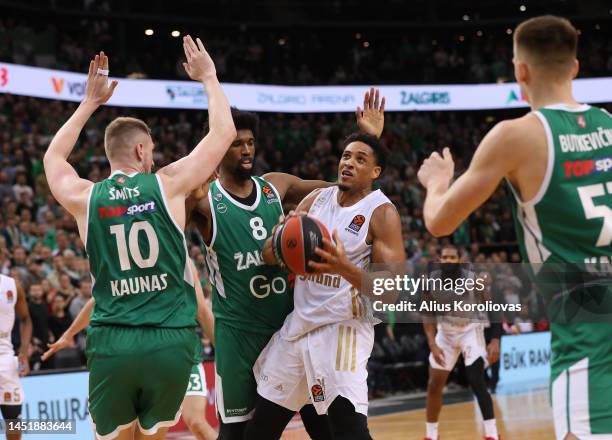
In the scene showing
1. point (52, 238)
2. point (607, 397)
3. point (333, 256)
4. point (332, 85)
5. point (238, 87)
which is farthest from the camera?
point (332, 85)

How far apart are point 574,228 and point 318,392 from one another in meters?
2.25

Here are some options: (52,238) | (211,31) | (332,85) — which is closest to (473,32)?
(332,85)

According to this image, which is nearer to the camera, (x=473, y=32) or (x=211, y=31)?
(x=211, y=31)

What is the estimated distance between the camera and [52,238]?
14.5m

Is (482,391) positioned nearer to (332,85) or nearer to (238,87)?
(238,87)

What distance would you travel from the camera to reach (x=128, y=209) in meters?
4.68

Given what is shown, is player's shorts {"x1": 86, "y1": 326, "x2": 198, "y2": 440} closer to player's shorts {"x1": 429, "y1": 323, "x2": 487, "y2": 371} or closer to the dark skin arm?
the dark skin arm

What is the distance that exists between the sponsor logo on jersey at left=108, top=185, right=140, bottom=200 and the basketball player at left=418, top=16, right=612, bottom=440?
74.9 inches

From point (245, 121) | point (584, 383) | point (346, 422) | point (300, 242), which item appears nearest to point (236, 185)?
point (245, 121)

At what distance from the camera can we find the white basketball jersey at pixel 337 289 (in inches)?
206

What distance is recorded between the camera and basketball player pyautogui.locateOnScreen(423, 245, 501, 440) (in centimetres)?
970

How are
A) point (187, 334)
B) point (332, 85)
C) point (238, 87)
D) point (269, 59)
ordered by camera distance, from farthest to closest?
1. point (269, 59)
2. point (332, 85)
3. point (238, 87)
4. point (187, 334)

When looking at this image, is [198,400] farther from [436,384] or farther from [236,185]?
[436,384]

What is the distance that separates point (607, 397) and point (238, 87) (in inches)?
793
